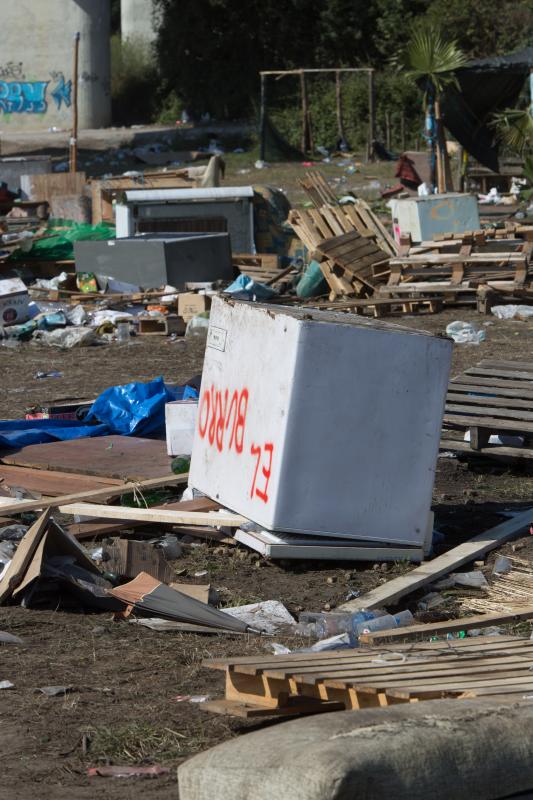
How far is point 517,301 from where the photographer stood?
13.7 m

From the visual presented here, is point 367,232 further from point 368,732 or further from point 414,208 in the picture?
point 368,732

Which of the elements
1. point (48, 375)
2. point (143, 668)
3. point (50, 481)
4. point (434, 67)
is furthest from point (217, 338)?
point (434, 67)

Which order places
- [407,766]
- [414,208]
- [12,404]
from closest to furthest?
[407,766] < [12,404] < [414,208]

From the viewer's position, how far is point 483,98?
22344mm

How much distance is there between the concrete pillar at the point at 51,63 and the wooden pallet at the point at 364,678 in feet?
123

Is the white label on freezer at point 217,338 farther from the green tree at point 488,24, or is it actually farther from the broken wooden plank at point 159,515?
the green tree at point 488,24

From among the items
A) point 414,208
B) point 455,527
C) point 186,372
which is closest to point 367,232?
point 414,208

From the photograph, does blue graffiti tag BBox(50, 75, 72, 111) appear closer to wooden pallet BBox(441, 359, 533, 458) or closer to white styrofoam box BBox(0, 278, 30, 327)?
white styrofoam box BBox(0, 278, 30, 327)

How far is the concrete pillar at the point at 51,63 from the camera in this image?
39.0 meters

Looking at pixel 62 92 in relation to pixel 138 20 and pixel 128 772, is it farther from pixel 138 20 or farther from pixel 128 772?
pixel 128 772

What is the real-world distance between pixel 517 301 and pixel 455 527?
300 inches

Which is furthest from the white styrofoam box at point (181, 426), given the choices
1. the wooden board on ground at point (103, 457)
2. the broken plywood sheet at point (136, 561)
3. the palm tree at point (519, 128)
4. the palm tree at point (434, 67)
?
the palm tree at point (434, 67)

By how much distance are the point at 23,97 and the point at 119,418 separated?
113 ft

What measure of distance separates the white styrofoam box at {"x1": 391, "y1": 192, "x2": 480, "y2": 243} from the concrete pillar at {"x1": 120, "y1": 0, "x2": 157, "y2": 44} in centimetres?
3237
